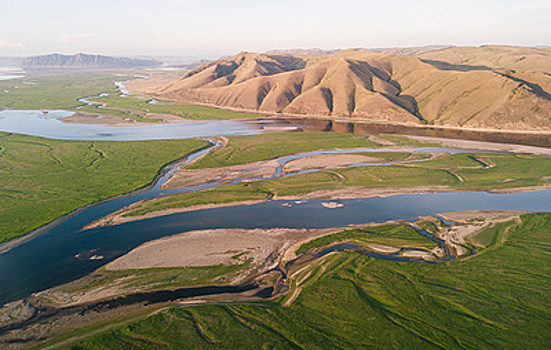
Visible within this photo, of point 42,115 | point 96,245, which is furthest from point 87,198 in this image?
point 42,115

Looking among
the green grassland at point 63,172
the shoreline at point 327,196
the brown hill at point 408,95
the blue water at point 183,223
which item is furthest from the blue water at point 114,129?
the blue water at point 183,223

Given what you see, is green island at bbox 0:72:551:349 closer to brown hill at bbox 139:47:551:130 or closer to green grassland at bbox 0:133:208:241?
green grassland at bbox 0:133:208:241

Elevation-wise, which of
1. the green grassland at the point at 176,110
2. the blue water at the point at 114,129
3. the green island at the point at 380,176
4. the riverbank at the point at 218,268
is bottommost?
the riverbank at the point at 218,268

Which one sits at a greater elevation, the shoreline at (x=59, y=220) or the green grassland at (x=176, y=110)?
the green grassland at (x=176, y=110)

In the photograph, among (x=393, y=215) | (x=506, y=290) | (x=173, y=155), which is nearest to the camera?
(x=506, y=290)

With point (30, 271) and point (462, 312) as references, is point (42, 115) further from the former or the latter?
point (462, 312)

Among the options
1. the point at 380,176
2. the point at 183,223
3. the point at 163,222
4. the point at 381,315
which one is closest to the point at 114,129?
the point at 163,222

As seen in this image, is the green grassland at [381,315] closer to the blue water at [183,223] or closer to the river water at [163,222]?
the blue water at [183,223]
